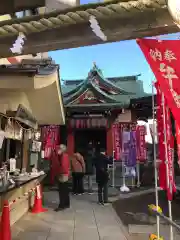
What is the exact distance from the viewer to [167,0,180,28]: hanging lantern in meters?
2.75

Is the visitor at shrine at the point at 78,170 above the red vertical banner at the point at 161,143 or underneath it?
underneath

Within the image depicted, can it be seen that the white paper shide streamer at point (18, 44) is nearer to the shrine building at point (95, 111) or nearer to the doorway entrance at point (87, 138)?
the shrine building at point (95, 111)

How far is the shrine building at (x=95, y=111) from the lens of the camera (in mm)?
18953

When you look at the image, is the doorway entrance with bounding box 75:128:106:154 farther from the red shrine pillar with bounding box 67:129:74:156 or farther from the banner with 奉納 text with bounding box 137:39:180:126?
the banner with 奉納 text with bounding box 137:39:180:126

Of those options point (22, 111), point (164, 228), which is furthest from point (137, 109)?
point (22, 111)

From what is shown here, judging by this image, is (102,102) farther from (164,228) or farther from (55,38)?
(55,38)

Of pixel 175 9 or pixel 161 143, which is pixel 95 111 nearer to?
pixel 161 143

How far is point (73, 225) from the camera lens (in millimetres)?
7805

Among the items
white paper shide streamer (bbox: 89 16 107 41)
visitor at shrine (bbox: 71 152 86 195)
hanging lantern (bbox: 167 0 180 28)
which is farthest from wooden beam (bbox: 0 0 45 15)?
visitor at shrine (bbox: 71 152 86 195)

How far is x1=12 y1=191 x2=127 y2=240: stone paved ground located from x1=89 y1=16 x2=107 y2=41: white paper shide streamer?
5.36 m

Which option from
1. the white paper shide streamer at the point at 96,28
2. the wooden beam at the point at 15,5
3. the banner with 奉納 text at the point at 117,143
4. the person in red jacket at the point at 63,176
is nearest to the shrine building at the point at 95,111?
the banner with 奉納 text at the point at 117,143

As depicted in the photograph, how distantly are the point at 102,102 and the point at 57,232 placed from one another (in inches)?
542

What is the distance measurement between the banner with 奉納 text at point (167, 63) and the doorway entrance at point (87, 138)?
16.3 metres

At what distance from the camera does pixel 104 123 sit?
1909cm
